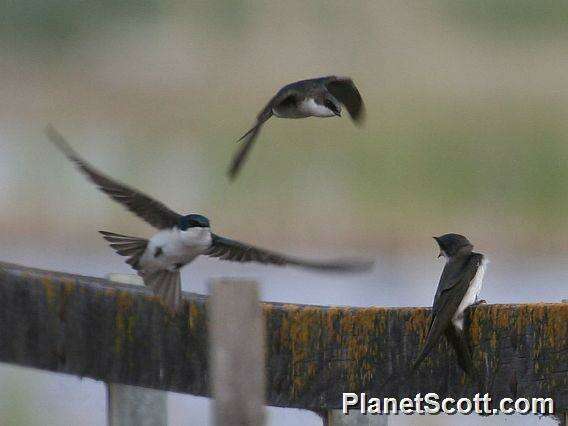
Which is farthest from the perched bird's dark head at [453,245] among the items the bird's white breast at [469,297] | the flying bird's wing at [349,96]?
the flying bird's wing at [349,96]

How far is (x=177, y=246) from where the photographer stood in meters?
3.73

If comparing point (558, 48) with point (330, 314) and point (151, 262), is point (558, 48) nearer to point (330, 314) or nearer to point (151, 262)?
point (151, 262)

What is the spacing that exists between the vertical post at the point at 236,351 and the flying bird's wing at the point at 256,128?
177cm

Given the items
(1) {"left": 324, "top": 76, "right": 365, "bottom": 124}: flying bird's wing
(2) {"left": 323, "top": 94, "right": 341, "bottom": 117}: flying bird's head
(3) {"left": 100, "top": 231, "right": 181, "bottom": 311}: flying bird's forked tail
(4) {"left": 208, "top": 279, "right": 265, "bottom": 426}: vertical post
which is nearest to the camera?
(4) {"left": 208, "top": 279, "right": 265, "bottom": 426}: vertical post

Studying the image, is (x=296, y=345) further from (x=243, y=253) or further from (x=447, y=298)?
(x=243, y=253)

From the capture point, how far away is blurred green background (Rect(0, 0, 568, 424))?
8.01 meters

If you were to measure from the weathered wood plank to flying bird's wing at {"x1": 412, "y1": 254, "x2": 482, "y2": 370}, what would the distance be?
0.08 ft

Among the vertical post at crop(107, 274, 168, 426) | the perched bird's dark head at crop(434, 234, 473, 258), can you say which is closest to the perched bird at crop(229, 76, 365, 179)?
the perched bird's dark head at crop(434, 234, 473, 258)

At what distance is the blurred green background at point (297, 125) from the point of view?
8008mm

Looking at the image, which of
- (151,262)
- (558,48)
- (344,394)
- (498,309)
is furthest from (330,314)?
(558,48)

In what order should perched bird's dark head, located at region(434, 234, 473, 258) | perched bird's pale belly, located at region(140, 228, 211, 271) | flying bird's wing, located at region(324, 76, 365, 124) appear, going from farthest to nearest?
1. flying bird's wing, located at region(324, 76, 365, 124)
2. perched bird's dark head, located at region(434, 234, 473, 258)
3. perched bird's pale belly, located at region(140, 228, 211, 271)

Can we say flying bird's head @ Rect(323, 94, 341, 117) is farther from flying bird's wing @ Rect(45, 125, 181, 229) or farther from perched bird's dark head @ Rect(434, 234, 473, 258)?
flying bird's wing @ Rect(45, 125, 181, 229)

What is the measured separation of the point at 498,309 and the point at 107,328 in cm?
75

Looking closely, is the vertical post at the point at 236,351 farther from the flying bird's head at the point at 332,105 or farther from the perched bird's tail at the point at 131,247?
the flying bird's head at the point at 332,105
